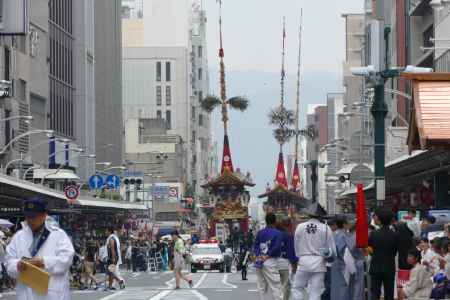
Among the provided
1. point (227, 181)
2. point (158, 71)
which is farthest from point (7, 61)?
point (158, 71)

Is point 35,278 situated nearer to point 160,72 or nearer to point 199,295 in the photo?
point 199,295

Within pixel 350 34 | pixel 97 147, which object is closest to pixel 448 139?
pixel 97 147

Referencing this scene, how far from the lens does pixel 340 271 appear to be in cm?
2298

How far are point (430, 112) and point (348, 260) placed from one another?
9.83 ft

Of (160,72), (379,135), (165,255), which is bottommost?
(165,255)

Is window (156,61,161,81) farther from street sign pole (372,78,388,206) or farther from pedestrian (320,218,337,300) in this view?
pedestrian (320,218,337,300)

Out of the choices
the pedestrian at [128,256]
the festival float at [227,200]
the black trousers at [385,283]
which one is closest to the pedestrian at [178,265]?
the black trousers at [385,283]

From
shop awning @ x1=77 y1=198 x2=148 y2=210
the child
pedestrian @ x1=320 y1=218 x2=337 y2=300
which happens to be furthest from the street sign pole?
shop awning @ x1=77 y1=198 x2=148 y2=210

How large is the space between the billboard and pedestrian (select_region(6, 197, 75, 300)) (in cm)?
2625

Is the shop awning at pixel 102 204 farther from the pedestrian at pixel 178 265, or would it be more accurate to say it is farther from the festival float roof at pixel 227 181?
the pedestrian at pixel 178 265

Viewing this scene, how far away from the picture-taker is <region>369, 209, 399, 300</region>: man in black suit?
835 inches

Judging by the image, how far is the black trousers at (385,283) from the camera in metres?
21.3

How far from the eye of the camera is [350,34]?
562ft

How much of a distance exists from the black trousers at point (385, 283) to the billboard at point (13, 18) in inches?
788
